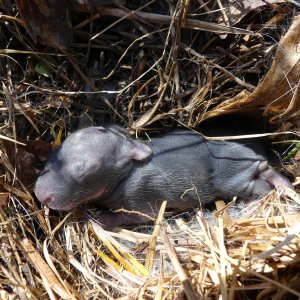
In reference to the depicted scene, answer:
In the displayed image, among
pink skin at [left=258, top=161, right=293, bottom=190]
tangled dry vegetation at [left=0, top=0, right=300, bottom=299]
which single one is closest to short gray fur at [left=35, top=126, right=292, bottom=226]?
pink skin at [left=258, top=161, right=293, bottom=190]

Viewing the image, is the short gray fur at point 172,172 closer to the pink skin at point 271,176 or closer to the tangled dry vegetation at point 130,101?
the pink skin at point 271,176

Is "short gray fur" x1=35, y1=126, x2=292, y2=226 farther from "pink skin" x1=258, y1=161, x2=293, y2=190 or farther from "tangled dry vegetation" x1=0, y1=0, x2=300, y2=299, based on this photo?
"tangled dry vegetation" x1=0, y1=0, x2=300, y2=299

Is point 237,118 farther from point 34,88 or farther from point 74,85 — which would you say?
point 34,88

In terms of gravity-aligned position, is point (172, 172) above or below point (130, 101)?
below

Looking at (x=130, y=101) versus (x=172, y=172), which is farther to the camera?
(x=172, y=172)

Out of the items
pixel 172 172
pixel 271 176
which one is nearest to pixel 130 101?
pixel 172 172

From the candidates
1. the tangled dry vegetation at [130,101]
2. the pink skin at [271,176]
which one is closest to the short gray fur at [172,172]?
the pink skin at [271,176]

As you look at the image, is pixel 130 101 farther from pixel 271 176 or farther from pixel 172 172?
pixel 271 176

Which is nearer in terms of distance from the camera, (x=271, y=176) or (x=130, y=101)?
(x=130, y=101)

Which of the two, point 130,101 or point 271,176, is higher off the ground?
point 130,101

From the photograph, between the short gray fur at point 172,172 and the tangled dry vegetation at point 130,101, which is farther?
the short gray fur at point 172,172
